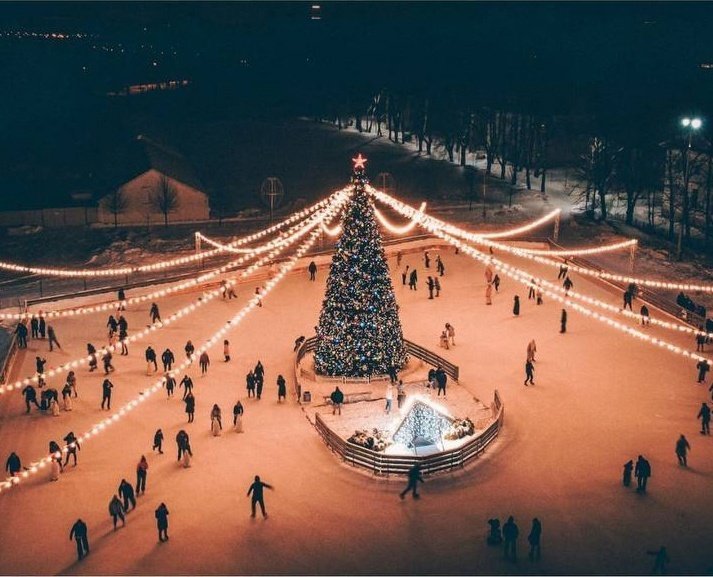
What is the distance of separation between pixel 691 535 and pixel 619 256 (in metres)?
23.7

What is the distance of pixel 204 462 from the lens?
22375mm

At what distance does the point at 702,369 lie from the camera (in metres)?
26.8

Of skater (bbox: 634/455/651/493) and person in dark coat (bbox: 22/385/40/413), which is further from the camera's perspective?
person in dark coat (bbox: 22/385/40/413)

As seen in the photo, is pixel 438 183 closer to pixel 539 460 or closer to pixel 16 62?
pixel 539 460

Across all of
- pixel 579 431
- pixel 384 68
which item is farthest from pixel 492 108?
pixel 579 431

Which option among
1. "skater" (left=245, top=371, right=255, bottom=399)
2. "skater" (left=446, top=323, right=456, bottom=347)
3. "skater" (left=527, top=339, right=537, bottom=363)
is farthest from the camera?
"skater" (left=446, top=323, right=456, bottom=347)

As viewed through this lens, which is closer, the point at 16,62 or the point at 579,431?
the point at 579,431

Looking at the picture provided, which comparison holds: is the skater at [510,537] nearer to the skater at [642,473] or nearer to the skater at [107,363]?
the skater at [642,473]

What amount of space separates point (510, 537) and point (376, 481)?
13.4ft

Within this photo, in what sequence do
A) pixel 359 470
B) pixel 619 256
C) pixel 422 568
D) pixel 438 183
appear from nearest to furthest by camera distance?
pixel 422 568, pixel 359 470, pixel 619 256, pixel 438 183

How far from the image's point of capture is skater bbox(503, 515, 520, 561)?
1839 centimetres

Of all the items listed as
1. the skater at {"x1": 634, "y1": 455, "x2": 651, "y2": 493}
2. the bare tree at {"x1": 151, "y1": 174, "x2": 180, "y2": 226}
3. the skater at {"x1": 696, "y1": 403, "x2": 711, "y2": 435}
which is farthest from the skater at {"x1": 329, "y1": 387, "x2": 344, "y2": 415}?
the bare tree at {"x1": 151, "y1": 174, "x2": 180, "y2": 226}

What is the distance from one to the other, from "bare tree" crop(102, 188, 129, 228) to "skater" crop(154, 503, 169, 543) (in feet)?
95.9

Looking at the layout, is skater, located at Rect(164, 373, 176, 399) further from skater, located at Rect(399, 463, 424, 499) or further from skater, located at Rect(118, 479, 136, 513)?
skater, located at Rect(399, 463, 424, 499)
